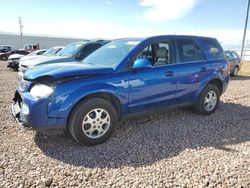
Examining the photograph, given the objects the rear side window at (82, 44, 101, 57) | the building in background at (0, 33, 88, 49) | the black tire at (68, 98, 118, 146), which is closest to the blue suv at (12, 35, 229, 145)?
the black tire at (68, 98, 118, 146)

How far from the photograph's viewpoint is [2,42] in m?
50.6

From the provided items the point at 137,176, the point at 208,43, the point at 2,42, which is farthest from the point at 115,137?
the point at 2,42

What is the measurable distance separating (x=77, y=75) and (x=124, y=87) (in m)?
0.78

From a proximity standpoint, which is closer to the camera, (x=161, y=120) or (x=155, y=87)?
(x=155, y=87)

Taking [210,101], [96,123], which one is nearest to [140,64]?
[96,123]

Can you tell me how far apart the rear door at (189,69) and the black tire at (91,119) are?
1.56m

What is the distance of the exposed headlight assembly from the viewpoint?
3.26 m

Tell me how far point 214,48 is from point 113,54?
2.56 m

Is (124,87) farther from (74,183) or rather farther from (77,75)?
(74,183)

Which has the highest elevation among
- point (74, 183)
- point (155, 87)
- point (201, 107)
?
point (155, 87)

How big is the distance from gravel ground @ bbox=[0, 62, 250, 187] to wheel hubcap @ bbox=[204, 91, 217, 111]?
51cm

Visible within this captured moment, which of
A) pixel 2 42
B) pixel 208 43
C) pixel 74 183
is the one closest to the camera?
pixel 74 183

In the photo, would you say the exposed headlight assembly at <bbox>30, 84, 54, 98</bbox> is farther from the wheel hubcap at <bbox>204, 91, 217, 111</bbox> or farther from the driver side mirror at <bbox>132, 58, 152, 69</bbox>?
the wheel hubcap at <bbox>204, 91, 217, 111</bbox>

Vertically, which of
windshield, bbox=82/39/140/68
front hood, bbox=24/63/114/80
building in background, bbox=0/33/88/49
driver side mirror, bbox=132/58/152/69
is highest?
building in background, bbox=0/33/88/49
